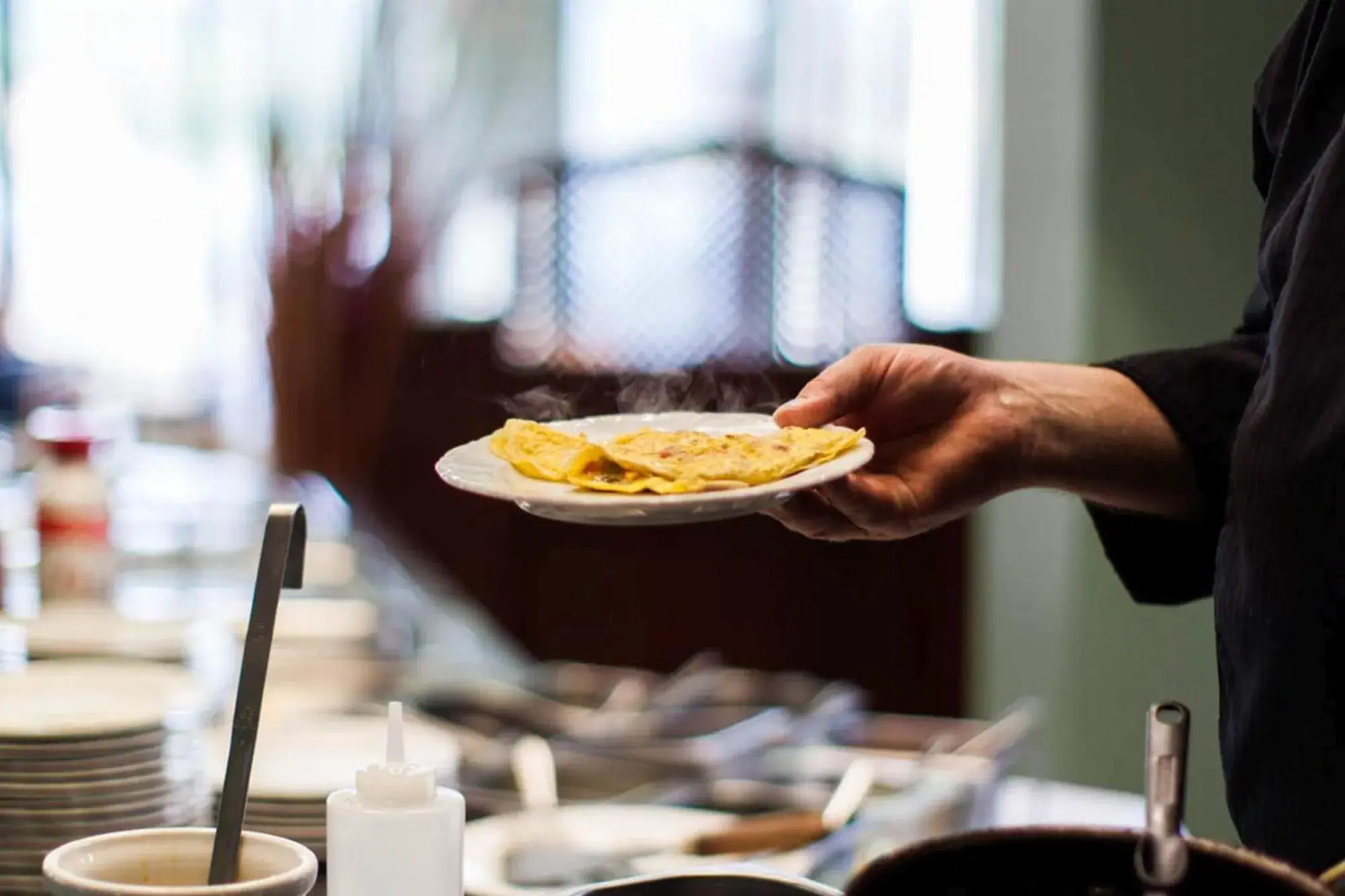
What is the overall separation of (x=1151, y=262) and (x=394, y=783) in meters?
2.57

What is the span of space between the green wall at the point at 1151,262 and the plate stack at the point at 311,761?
1.96 m

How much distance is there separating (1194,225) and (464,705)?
200cm

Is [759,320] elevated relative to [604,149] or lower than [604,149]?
lower

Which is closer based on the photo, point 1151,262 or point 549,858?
point 549,858

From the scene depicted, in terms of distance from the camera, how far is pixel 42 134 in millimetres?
6648

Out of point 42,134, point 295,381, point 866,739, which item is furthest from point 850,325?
point 42,134

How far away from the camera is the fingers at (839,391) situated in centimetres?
117

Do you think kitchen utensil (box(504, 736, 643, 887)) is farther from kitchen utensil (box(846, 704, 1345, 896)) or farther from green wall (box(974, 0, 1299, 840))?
green wall (box(974, 0, 1299, 840))

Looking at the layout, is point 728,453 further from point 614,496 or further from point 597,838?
point 597,838

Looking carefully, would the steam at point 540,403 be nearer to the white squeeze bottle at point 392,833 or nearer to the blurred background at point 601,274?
the blurred background at point 601,274

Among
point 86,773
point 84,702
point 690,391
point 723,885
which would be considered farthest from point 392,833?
point 690,391

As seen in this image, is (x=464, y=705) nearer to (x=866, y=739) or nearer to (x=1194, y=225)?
(x=866, y=739)

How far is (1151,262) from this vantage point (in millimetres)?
3018

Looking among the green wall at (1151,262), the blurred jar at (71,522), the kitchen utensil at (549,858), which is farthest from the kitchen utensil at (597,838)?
the green wall at (1151,262)
